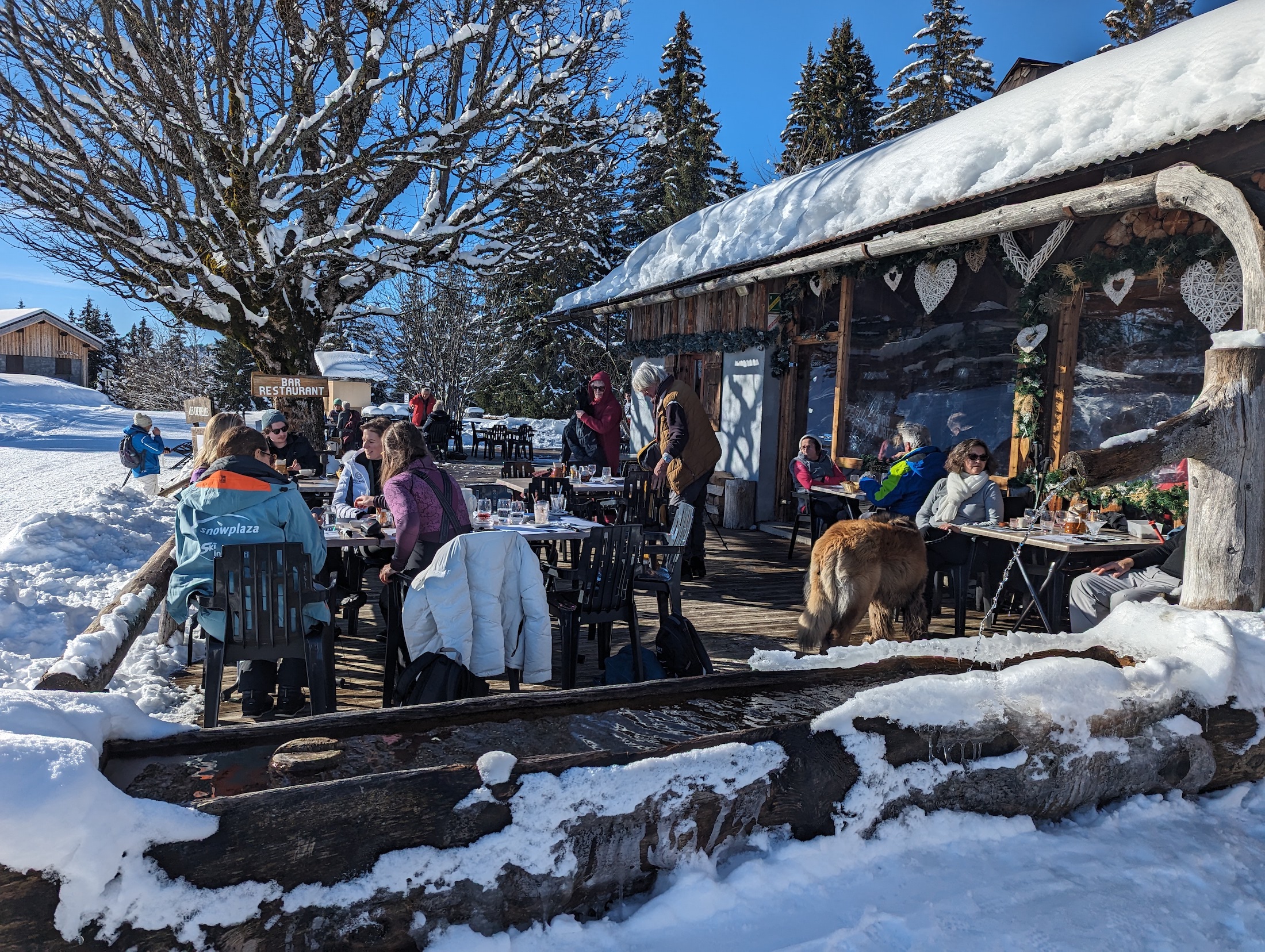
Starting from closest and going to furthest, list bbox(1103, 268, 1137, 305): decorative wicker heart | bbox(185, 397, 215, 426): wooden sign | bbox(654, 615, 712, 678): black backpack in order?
bbox(654, 615, 712, 678): black backpack → bbox(1103, 268, 1137, 305): decorative wicker heart → bbox(185, 397, 215, 426): wooden sign

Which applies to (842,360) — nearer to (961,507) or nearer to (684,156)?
(961,507)

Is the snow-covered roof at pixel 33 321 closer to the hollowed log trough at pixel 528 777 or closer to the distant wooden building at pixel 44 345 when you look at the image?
the distant wooden building at pixel 44 345

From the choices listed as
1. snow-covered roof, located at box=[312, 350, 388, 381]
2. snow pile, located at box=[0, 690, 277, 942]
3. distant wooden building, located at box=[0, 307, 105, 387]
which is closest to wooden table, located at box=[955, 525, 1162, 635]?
snow pile, located at box=[0, 690, 277, 942]

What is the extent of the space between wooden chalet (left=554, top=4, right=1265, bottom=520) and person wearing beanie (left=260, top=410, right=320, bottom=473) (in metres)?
5.30

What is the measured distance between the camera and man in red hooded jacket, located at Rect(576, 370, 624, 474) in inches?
367

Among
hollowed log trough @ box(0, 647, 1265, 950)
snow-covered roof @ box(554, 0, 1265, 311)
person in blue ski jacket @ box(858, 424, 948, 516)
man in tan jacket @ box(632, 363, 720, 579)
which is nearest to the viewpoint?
hollowed log trough @ box(0, 647, 1265, 950)

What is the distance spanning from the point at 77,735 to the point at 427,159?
10232mm

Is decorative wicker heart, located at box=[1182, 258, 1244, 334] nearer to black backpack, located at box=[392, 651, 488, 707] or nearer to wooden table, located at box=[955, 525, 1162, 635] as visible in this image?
wooden table, located at box=[955, 525, 1162, 635]

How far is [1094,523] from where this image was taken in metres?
5.76

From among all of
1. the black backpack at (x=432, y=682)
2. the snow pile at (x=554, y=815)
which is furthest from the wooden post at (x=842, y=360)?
the snow pile at (x=554, y=815)

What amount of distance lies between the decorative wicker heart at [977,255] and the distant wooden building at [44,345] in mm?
48719

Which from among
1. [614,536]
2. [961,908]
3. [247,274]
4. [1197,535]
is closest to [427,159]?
[247,274]

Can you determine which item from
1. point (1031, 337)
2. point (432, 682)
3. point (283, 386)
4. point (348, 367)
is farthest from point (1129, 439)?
point (348, 367)

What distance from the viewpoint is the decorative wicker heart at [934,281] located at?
321 inches
